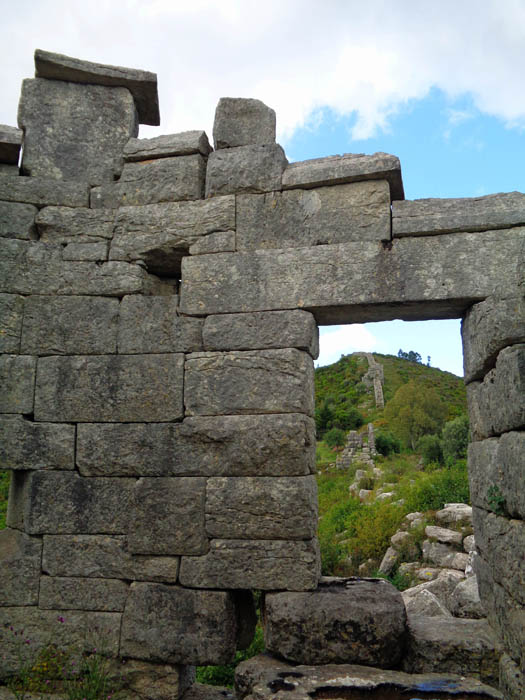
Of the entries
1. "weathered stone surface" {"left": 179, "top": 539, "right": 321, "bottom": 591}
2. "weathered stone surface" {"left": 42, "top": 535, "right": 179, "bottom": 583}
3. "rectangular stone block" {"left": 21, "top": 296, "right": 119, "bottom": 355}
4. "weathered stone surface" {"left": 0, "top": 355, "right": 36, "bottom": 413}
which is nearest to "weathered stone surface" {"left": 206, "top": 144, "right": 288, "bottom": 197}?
"rectangular stone block" {"left": 21, "top": 296, "right": 119, "bottom": 355}

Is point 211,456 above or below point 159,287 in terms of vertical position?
below

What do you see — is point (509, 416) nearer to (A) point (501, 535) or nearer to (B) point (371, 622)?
(A) point (501, 535)

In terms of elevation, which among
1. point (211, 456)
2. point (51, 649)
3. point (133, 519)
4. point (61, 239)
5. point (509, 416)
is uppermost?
point (61, 239)

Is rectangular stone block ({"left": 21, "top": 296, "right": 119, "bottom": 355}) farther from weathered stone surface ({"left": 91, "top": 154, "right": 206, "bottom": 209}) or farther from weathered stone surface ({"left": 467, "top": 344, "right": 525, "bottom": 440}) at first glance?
weathered stone surface ({"left": 467, "top": 344, "right": 525, "bottom": 440})

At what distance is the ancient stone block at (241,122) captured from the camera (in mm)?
4191

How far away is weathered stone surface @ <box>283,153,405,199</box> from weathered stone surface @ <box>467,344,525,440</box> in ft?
5.09

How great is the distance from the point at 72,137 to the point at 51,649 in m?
3.83

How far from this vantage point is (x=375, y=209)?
3.83 meters

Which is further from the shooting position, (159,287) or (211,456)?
(159,287)

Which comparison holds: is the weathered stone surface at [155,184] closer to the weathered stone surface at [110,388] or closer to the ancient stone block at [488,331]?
the weathered stone surface at [110,388]

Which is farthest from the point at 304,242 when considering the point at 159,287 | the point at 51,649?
the point at 51,649

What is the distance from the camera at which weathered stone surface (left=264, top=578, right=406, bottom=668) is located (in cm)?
317

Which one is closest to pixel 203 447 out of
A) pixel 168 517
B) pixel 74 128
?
pixel 168 517

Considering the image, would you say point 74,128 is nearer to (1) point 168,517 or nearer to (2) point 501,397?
(1) point 168,517
